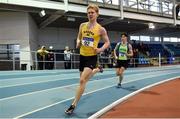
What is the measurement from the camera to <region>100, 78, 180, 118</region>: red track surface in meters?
5.95

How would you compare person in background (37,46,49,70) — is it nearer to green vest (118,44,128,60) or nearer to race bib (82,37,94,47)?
green vest (118,44,128,60)

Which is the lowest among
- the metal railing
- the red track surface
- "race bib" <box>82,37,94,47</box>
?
the red track surface

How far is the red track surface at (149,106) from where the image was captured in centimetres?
595

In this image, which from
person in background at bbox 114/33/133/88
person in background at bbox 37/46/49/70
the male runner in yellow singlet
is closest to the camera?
the male runner in yellow singlet

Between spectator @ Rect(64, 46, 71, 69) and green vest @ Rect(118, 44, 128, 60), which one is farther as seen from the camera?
spectator @ Rect(64, 46, 71, 69)

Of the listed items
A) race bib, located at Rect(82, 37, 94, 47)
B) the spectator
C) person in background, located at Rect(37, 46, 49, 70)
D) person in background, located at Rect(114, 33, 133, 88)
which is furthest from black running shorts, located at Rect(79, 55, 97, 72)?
the spectator

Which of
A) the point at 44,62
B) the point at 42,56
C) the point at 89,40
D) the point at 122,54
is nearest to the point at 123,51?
the point at 122,54

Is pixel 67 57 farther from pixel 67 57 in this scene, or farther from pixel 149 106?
Answer: pixel 149 106

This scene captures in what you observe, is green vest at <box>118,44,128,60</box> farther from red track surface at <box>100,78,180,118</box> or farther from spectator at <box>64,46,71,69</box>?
spectator at <box>64,46,71,69</box>

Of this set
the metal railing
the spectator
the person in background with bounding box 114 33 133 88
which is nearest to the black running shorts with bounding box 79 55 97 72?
the person in background with bounding box 114 33 133 88

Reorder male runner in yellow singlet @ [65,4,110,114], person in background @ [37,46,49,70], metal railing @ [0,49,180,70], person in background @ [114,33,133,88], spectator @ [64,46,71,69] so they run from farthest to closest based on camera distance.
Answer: spectator @ [64,46,71,69]
metal railing @ [0,49,180,70]
person in background @ [37,46,49,70]
person in background @ [114,33,133,88]
male runner in yellow singlet @ [65,4,110,114]

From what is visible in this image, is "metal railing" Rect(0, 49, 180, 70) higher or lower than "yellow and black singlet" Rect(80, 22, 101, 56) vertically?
lower

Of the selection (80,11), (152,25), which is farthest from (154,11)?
(80,11)

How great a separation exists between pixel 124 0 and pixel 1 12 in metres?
9.50
